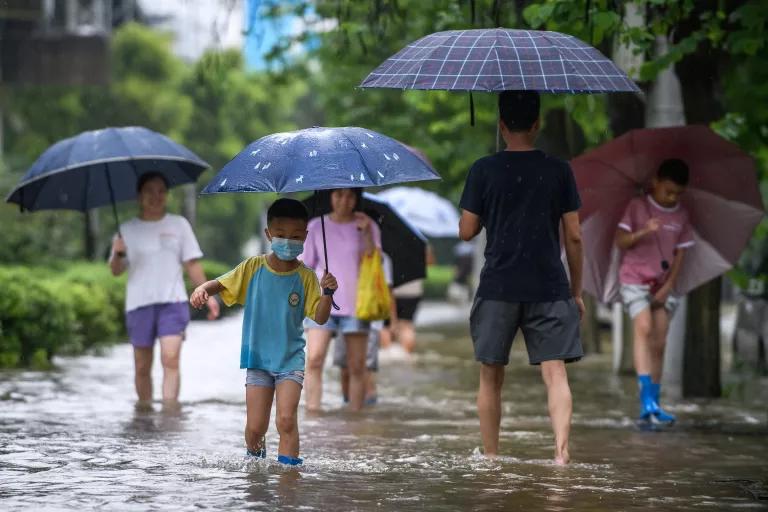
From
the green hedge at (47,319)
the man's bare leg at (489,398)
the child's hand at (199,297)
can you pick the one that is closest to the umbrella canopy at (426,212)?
the green hedge at (47,319)

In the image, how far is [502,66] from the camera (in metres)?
8.53

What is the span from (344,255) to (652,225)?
225 cm

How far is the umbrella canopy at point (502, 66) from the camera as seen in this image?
8438 millimetres

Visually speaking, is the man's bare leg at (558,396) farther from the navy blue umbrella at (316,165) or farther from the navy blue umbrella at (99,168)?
the navy blue umbrella at (99,168)

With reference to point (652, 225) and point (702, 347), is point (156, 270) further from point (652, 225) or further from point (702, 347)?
point (702, 347)

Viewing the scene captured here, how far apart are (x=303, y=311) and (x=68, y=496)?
5.12 ft

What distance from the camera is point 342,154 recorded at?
847 cm

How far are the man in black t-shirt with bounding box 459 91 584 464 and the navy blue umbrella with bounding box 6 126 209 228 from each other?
3380 mm

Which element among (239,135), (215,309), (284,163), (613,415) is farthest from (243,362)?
(239,135)

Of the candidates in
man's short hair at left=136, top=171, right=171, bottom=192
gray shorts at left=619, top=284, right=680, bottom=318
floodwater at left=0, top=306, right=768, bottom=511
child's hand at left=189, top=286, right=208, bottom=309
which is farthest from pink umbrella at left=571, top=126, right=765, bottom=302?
child's hand at left=189, top=286, right=208, bottom=309

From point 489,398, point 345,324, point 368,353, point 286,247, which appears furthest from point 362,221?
point 286,247

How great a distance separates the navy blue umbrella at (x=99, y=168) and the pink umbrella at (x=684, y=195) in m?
2.75

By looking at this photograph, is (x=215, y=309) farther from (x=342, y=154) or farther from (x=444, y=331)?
(x=444, y=331)

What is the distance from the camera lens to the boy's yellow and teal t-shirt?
27.9 ft
